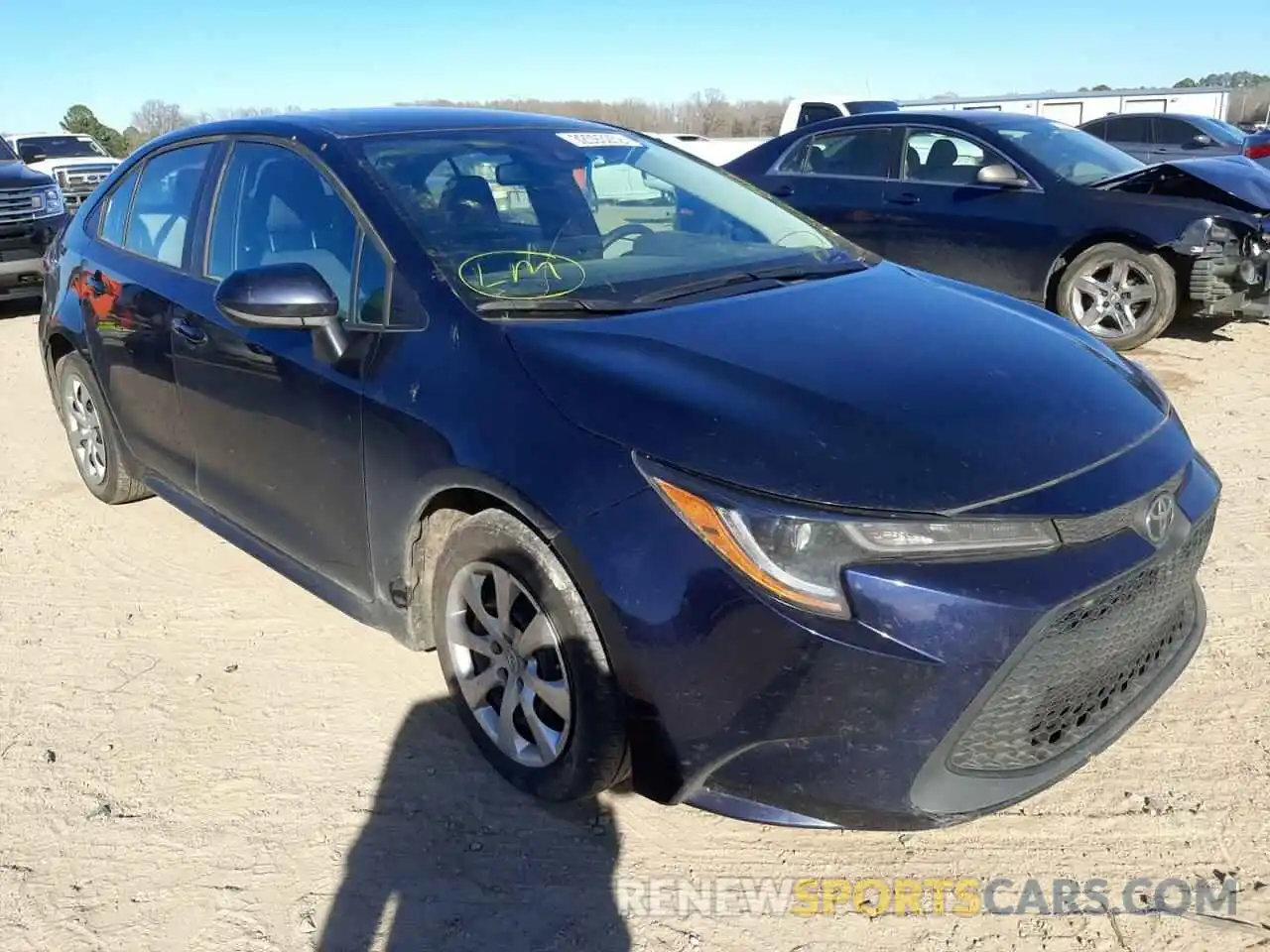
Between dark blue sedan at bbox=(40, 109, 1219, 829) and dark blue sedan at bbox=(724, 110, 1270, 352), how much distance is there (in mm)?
3976

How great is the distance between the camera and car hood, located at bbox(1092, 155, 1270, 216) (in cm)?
664

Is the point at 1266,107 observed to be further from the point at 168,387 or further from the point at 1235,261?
the point at 168,387

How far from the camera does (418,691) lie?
3.23 metres

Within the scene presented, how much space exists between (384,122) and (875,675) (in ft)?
→ 7.98

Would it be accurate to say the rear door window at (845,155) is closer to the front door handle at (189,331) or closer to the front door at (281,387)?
the front door at (281,387)

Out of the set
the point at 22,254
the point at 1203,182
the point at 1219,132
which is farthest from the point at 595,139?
the point at 1219,132

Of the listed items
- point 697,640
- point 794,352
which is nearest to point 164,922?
point 697,640

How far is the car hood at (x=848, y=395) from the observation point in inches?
85.1

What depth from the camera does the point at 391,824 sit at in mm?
2648

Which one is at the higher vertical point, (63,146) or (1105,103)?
(1105,103)

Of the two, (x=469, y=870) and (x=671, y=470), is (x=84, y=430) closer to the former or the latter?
(x=469, y=870)

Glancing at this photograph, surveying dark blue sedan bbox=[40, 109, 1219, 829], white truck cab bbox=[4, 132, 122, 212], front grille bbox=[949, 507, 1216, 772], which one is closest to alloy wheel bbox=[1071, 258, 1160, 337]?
dark blue sedan bbox=[40, 109, 1219, 829]

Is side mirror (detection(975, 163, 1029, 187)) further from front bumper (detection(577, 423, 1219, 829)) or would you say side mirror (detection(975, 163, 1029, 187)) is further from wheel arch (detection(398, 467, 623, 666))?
wheel arch (detection(398, 467, 623, 666))

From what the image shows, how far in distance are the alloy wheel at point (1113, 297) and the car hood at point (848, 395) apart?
4343mm
